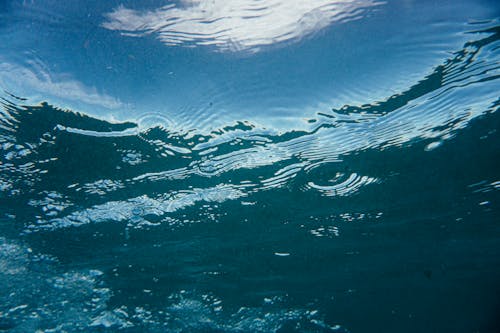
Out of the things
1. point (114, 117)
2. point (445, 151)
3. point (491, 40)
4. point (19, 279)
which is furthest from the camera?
point (19, 279)

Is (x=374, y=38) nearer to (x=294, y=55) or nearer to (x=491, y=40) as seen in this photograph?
(x=294, y=55)

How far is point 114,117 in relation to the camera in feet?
26.0

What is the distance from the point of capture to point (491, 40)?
21.8 ft

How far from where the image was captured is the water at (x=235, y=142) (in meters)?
6.33

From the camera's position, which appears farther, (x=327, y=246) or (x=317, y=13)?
(x=327, y=246)

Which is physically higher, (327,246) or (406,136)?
(406,136)

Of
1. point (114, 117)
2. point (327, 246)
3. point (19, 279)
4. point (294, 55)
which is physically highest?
point (294, 55)

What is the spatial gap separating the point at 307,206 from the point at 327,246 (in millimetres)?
5297

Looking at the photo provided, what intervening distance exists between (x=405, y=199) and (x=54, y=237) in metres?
15.8

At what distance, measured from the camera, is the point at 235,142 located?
29.9ft

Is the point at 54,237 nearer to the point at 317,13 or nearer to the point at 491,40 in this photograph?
the point at 317,13

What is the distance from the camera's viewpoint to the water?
6.33 metres

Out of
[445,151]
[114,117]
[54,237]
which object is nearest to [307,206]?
[445,151]

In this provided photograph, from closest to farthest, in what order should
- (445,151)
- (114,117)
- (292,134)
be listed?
(114,117) → (292,134) → (445,151)
